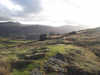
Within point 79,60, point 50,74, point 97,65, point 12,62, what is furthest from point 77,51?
point 12,62

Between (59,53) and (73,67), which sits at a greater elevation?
(59,53)

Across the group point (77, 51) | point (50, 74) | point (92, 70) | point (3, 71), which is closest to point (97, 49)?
point (77, 51)

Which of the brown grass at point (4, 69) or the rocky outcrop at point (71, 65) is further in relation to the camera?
the rocky outcrop at point (71, 65)

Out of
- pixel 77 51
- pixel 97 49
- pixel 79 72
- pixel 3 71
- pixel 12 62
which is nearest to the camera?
pixel 3 71

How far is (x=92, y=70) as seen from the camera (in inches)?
790

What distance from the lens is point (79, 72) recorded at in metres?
19.7

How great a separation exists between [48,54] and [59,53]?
2174 mm

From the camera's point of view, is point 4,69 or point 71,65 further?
point 71,65

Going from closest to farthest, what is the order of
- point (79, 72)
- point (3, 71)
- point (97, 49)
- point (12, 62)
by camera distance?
point (3, 71), point (79, 72), point (12, 62), point (97, 49)

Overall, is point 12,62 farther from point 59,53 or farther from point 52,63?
point 59,53

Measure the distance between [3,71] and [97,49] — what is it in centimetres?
2269

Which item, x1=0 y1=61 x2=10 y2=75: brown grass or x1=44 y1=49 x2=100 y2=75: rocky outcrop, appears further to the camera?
x1=44 y1=49 x2=100 y2=75: rocky outcrop

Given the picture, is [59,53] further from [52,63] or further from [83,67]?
[83,67]

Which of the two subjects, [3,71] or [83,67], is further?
[83,67]
